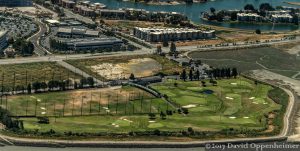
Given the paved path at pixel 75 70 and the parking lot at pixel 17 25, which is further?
the parking lot at pixel 17 25

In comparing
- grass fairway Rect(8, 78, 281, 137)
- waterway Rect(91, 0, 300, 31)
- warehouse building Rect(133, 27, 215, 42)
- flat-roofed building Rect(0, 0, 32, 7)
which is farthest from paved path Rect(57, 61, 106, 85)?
waterway Rect(91, 0, 300, 31)

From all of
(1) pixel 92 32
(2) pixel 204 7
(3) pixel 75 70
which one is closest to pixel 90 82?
(3) pixel 75 70

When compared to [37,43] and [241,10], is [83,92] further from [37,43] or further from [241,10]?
[241,10]

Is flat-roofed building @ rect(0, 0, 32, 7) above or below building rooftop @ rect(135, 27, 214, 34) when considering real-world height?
above

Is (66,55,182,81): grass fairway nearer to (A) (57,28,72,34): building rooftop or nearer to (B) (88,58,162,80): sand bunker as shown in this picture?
(B) (88,58,162,80): sand bunker

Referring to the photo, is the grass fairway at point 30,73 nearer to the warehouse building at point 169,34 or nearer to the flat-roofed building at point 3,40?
the flat-roofed building at point 3,40

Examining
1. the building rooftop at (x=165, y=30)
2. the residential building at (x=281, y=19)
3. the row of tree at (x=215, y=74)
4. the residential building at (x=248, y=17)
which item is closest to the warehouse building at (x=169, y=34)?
the building rooftop at (x=165, y=30)
